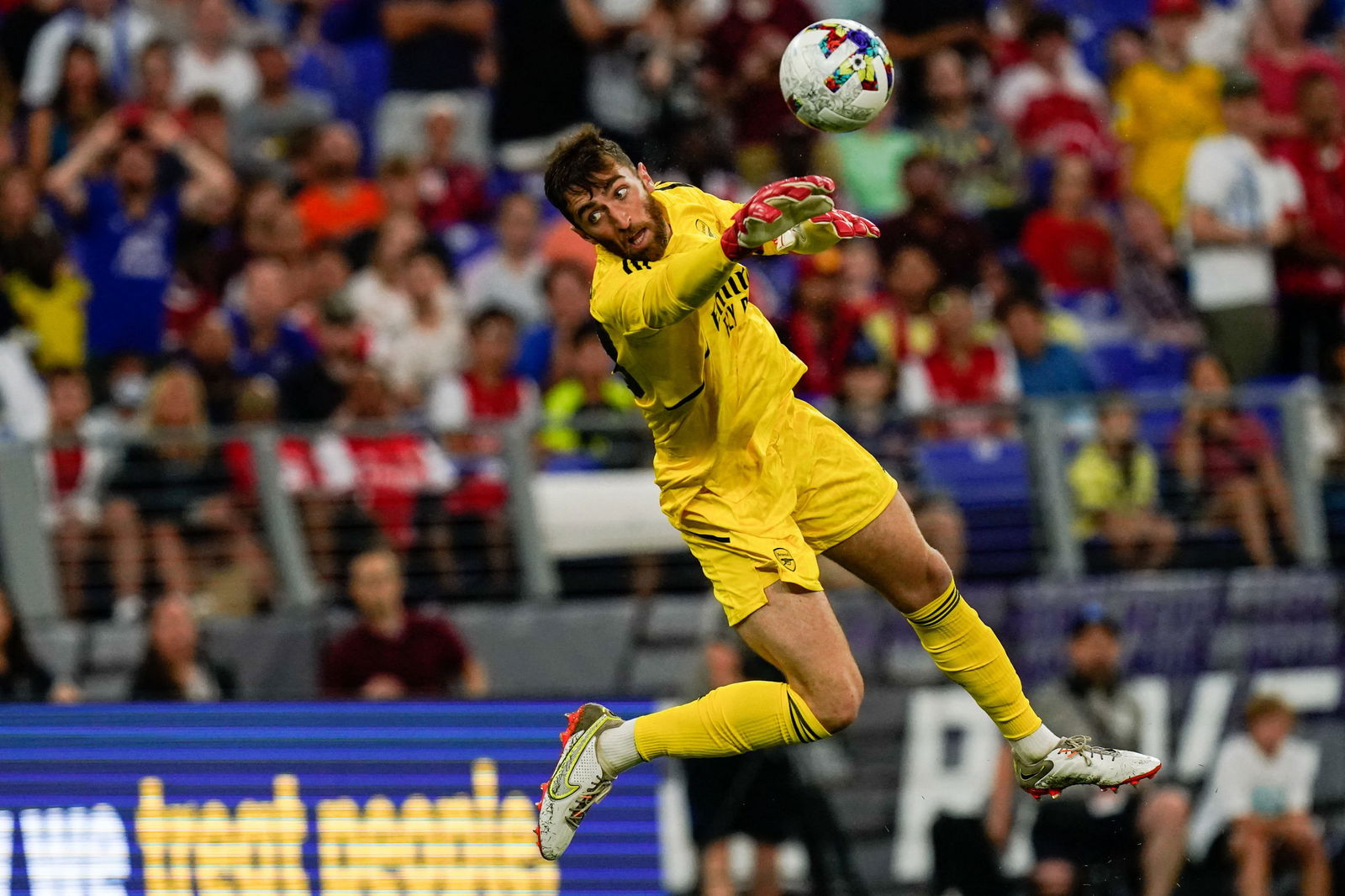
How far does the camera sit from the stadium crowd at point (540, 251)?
11.5 meters

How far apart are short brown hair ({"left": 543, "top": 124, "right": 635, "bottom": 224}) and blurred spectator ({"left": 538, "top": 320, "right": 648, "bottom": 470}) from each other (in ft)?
14.8

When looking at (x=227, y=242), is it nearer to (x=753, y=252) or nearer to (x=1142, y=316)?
(x=1142, y=316)

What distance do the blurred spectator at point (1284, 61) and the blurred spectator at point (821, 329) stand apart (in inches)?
141

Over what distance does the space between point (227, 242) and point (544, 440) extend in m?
2.65

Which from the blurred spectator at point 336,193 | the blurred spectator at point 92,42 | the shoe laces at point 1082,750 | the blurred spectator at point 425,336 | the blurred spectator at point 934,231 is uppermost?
the blurred spectator at point 92,42

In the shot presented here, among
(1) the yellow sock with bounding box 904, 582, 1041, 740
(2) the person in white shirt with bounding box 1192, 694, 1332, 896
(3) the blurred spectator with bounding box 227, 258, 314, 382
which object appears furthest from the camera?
(3) the blurred spectator with bounding box 227, 258, 314, 382

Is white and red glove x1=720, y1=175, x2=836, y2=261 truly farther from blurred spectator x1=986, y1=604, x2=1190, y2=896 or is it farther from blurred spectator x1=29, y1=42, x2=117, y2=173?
blurred spectator x1=29, y1=42, x2=117, y2=173

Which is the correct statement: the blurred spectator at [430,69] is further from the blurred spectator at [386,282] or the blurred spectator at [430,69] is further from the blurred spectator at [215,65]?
the blurred spectator at [386,282]

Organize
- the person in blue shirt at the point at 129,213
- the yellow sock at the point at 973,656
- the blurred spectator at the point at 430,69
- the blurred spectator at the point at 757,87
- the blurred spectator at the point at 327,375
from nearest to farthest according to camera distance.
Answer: the yellow sock at the point at 973,656
the blurred spectator at the point at 327,375
the blurred spectator at the point at 757,87
the person in blue shirt at the point at 129,213
the blurred spectator at the point at 430,69

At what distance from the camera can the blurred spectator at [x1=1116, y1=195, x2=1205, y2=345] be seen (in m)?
12.9

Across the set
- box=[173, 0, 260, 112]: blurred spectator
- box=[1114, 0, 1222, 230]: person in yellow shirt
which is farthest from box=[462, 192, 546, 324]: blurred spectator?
box=[1114, 0, 1222, 230]: person in yellow shirt

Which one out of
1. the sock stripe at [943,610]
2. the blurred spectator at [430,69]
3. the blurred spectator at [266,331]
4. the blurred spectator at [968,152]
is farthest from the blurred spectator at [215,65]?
the sock stripe at [943,610]

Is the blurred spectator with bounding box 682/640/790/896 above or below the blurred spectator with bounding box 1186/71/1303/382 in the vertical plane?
below

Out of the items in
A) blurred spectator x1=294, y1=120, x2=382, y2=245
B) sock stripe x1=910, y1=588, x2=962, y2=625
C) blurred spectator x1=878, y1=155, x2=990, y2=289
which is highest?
blurred spectator x1=294, y1=120, x2=382, y2=245
